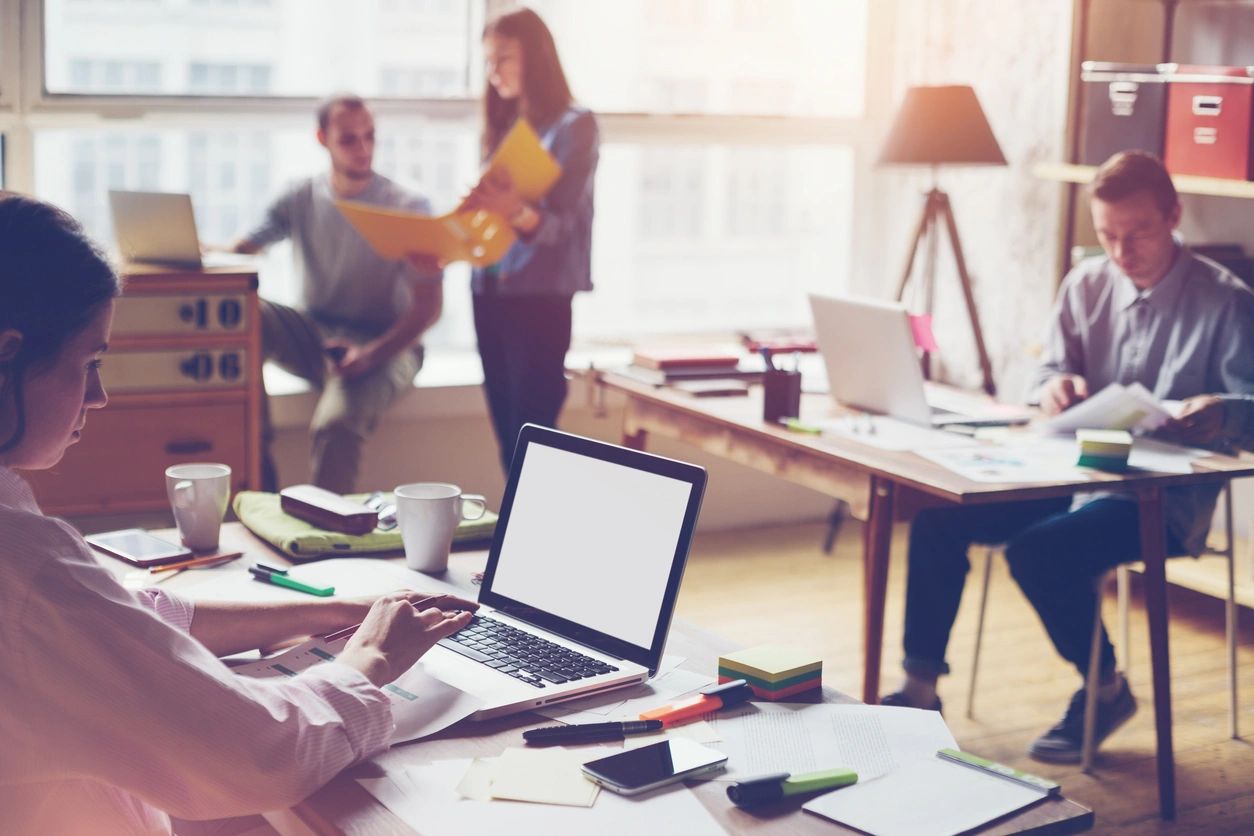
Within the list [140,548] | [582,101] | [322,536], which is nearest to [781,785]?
[322,536]

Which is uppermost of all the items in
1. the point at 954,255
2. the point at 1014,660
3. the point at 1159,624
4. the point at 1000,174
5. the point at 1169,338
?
the point at 1000,174

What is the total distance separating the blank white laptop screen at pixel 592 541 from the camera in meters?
1.55

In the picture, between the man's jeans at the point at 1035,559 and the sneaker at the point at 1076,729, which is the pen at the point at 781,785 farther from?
the sneaker at the point at 1076,729

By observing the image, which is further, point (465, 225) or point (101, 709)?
point (465, 225)

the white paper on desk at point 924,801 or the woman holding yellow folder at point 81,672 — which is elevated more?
the woman holding yellow folder at point 81,672

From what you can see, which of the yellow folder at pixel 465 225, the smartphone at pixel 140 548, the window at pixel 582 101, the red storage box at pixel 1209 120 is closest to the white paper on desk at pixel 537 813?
the smartphone at pixel 140 548

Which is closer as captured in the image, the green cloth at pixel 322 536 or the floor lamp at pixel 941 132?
the green cloth at pixel 322 536

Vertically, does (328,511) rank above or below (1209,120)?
below

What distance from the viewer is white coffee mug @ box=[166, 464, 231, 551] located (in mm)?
1935

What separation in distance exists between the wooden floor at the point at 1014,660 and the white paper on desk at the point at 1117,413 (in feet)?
2.24

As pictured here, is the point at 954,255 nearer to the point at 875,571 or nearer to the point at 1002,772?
the point at 875,571

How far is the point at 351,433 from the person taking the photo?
394 centimetres

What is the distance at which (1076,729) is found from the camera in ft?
9.91

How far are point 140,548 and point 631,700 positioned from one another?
0.79 metres
